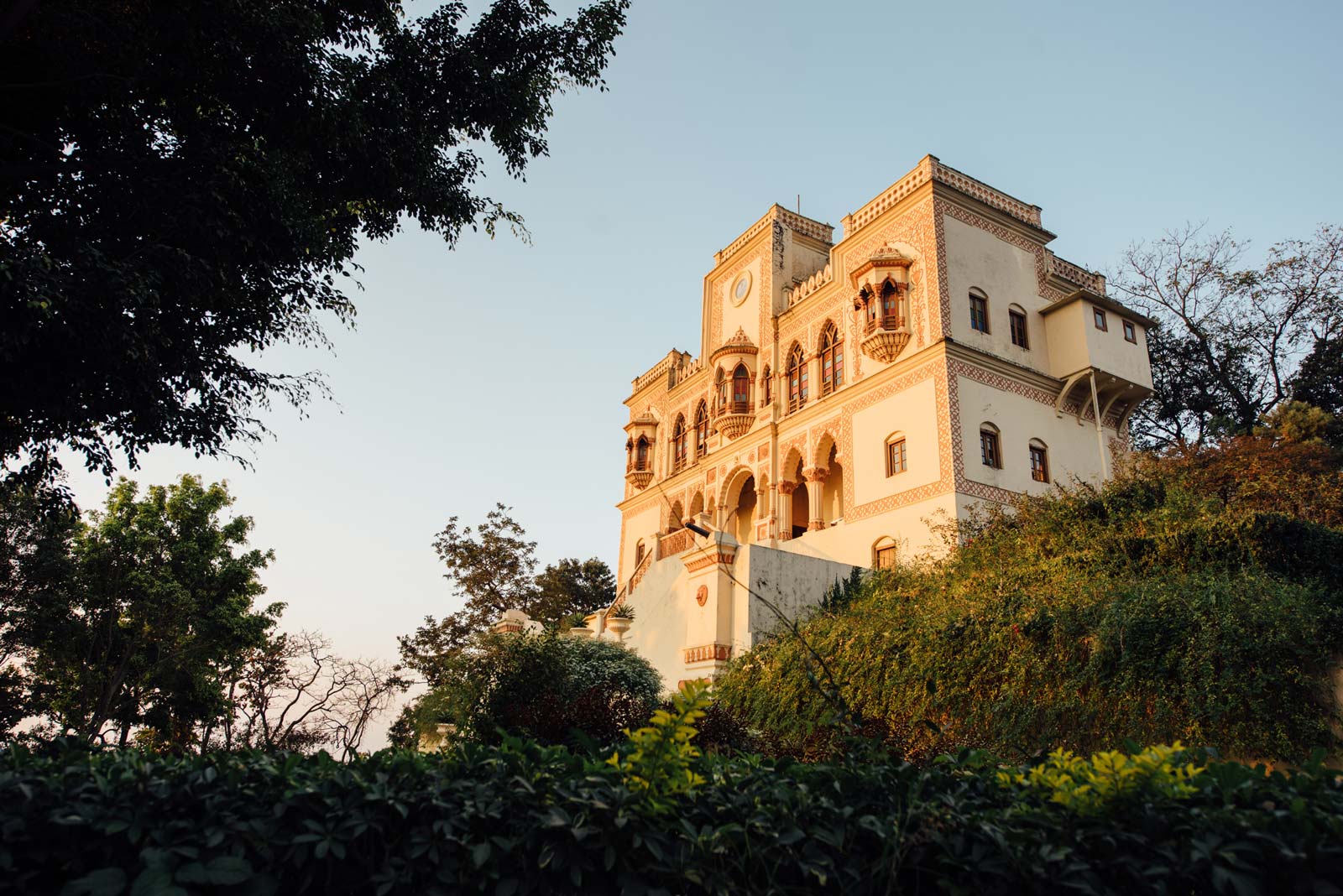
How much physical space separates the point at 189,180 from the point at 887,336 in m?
14.6

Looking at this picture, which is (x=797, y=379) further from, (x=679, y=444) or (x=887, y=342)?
(x=679, y=444)

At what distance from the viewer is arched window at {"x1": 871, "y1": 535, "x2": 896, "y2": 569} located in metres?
Result: 17.3

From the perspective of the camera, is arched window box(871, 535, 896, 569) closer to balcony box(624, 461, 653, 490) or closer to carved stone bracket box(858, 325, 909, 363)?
carved stone bracket box(858, 325, 909, 363)

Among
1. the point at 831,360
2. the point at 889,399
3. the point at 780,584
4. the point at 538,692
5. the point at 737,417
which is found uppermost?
the point at 831,360

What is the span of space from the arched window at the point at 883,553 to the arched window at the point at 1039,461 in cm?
358

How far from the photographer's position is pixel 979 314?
1869cm

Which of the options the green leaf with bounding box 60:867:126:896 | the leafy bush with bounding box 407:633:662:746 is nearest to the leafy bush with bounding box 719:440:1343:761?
the leafy bush with bounding box 407:633:662:746

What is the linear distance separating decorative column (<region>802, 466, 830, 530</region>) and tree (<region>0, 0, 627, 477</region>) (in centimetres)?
1278

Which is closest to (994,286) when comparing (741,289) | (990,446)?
(990,446)

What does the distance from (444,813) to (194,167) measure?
7216 mm

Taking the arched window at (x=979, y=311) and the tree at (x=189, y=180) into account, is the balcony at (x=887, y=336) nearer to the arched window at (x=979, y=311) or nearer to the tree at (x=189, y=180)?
the arched window at (x=979, y=311)

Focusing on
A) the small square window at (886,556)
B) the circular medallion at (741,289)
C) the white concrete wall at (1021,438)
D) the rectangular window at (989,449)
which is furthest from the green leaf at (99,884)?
the circular medallion at (741,289)

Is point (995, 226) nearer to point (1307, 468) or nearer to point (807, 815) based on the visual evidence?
point (1307, 468)

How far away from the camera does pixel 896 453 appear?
18.2 m
